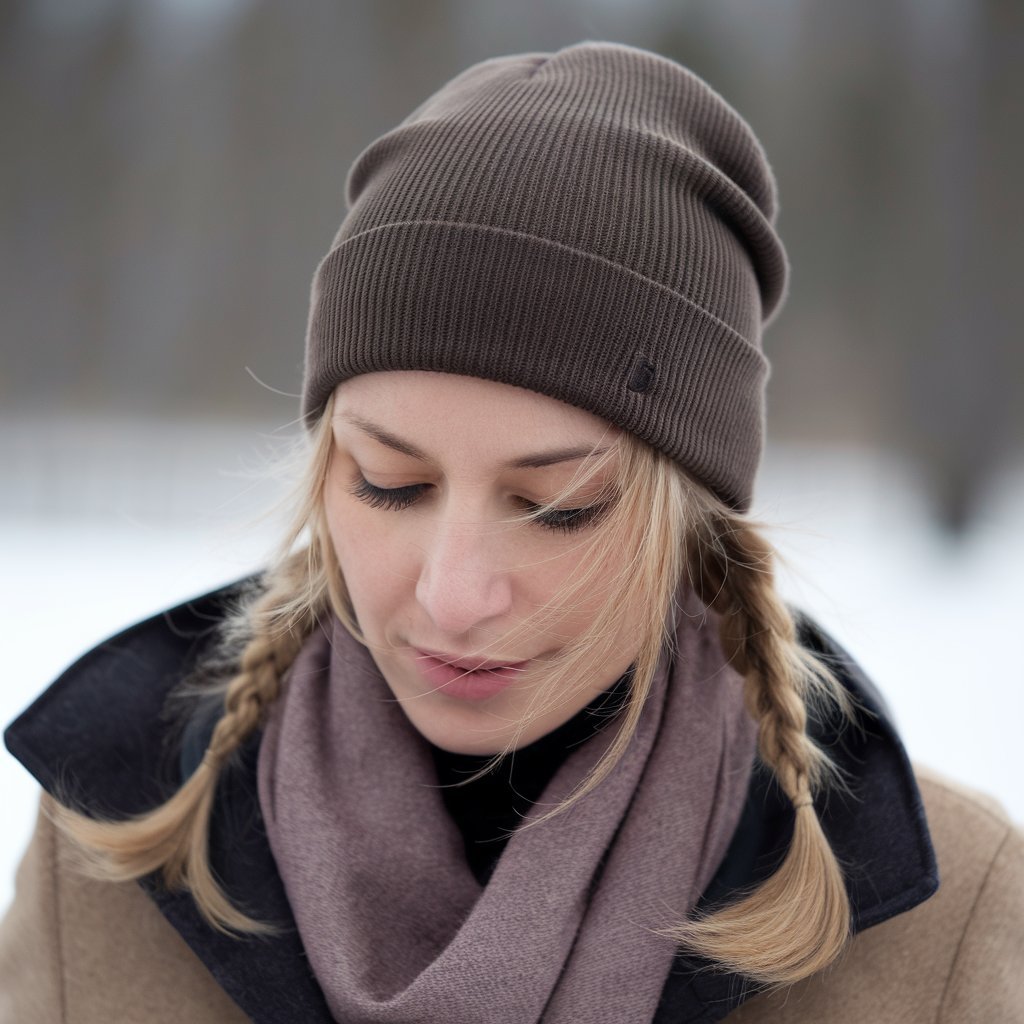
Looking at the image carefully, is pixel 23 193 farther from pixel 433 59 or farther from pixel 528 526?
pixel 528 526

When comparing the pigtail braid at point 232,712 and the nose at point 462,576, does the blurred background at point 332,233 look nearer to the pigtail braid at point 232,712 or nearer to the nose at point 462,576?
the pigtail braid at point 232,712

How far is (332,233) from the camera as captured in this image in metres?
3.82

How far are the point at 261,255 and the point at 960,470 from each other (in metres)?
2.95

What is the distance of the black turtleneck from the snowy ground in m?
1.71

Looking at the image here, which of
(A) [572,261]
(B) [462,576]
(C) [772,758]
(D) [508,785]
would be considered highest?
(A) [572,261]

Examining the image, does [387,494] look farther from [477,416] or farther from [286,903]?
[286,903]

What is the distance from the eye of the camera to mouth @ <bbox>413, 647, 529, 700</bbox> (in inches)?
42.6

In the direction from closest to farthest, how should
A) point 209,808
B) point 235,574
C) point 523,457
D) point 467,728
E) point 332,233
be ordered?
point 523,457
point 467,728
point 209,808
point 235,574
point 332,233

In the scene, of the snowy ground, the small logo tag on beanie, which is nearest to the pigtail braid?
the small logo tag on beanie

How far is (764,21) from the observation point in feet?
12.7

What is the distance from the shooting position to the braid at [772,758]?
1065 mm

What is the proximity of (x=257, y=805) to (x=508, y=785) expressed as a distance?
12.3 inches

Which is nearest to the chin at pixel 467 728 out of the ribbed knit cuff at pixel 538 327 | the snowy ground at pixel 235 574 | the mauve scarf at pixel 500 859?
the mauve scarf at pixel 500 859

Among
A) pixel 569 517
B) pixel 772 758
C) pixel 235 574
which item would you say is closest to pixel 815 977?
pixel 772 758
